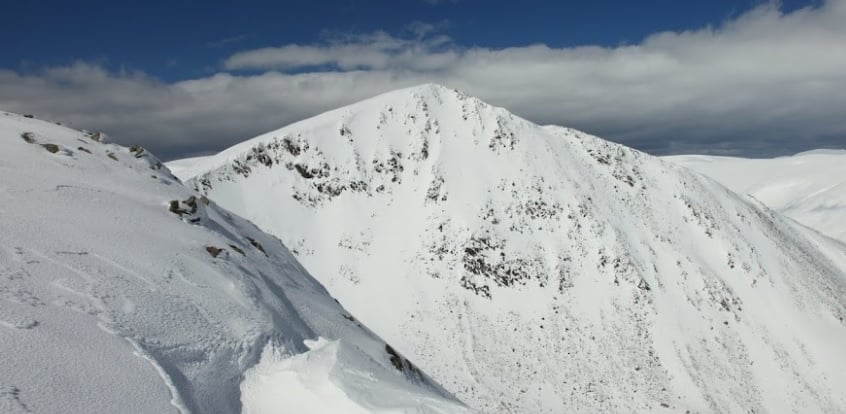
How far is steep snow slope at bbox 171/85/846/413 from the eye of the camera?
3250 cm

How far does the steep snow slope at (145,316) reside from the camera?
6.88 m

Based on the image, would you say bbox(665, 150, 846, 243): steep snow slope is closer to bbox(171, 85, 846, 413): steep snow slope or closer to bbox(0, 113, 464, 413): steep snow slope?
bbox(171, 85, 846, 413): steep snow slope

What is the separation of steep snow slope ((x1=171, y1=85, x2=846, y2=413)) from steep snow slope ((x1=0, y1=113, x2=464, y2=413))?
19849 millimetres

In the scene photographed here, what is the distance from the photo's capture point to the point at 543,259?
39.7 metres

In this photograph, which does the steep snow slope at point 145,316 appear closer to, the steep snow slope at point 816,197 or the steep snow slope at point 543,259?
the steep snow slope at point 543,259

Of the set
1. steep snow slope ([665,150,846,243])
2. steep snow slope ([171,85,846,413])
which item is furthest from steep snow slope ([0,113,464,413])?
steep snow slope ([665,150,846,243])

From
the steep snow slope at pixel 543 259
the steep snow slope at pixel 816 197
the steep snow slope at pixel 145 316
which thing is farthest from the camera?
the steep snow slope at pixel 816 197

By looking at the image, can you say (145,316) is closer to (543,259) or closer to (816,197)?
(543,259)

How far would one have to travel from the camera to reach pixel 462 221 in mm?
41969

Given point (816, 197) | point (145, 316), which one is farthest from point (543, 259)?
point (816, 197)

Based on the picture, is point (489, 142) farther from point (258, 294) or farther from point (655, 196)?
point (258, 294)

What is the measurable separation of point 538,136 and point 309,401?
4458 centimetres

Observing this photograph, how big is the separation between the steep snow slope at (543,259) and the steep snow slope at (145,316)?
19.8m

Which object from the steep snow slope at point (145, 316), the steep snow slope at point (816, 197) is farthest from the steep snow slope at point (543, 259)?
the steep snow slope at point (816, 197)
